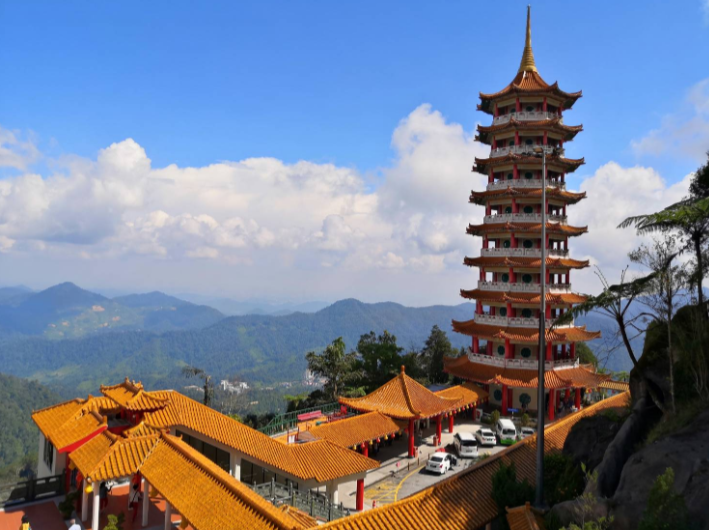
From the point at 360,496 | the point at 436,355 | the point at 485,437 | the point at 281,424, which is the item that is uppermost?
the point at 436,355

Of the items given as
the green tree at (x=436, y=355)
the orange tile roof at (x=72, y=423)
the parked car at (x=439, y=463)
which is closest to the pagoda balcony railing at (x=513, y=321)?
the parked car at (x=439, y=463)

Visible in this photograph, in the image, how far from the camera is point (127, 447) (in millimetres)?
20250

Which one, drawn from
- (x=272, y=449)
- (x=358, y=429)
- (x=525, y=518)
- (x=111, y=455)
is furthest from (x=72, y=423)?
(x=525, y=518)

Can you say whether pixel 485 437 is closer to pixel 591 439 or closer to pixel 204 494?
pixel 591 439

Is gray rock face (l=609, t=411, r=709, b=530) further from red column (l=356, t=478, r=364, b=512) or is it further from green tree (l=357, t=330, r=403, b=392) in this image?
green tree (l=357, t=330, r=403, b=392)

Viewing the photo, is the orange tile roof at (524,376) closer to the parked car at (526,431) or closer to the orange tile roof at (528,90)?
the parked car at (526,431)

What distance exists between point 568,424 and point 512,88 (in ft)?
98.8

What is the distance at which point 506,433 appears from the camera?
112 feet

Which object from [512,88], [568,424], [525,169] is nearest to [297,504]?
[568,424]

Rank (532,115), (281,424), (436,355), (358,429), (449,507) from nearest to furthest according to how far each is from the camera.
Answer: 1. (449,507)
2. (358,429)
3. (281,424)
4. (532,115)
5. (436,355)

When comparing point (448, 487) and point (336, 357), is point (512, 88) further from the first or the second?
point (448, 487)

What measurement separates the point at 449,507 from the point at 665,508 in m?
7.21

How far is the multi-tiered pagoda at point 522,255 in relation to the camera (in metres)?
40.2

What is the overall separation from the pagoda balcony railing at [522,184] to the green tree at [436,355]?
22.3m
